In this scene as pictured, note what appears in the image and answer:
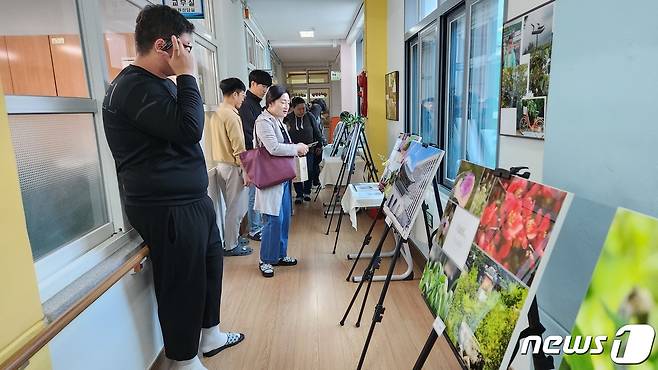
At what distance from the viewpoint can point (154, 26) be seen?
5.08 ft

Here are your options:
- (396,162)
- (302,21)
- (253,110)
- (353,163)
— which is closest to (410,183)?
(396,162)

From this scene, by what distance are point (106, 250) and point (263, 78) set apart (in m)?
2.18

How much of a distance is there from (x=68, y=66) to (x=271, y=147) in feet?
4.77

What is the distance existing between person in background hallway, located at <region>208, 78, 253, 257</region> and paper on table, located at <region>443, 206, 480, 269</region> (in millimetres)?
2039

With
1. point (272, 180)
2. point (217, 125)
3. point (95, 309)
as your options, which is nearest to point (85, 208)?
point (95, 309)

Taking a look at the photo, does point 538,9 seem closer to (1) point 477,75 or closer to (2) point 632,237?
(1) point 477,75

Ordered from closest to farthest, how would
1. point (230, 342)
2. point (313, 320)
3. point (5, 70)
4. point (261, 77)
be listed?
point (5, 70) → point (230, 342) → point (313, 320) → point (261, 77)

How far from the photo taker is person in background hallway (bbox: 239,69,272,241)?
3.43 metres

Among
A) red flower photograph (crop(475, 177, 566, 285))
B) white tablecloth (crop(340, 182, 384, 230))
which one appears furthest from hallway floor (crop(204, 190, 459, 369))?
red flower photograph (crop(475, 177, 566, 285))

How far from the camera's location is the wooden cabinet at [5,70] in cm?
126

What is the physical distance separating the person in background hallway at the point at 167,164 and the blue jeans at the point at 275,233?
3.96ft

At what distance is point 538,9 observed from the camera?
159cm

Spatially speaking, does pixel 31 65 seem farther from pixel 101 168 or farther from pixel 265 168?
pixel 265 168

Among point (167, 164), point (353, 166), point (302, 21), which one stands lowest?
point (353, 166)
